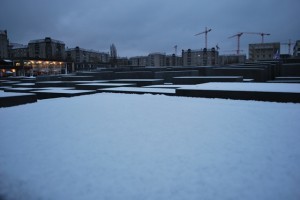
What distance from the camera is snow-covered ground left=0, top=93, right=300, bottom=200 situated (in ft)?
8.25

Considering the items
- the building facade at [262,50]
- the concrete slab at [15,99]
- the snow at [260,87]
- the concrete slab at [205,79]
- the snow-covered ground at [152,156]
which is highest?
the building facade at [262,50]

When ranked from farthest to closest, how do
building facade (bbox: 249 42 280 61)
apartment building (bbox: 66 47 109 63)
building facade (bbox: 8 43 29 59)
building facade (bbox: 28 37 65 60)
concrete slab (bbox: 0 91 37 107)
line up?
apartment building (bbox: 66 47 109 63), building facade (bbox: 8 43 29 59), building facade (bbox: 28 37 65 60), building facade (bbox: 249 42 280 61), concrete slab (bbox: 0 91 37 107)

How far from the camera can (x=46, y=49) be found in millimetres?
105562

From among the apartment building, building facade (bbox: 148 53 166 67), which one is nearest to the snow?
the apartment building

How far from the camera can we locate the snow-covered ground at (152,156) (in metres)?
2.52

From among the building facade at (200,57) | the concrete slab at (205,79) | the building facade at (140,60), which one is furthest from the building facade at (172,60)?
the concrete slab at (205,79)

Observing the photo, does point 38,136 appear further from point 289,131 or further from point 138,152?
point 289,131

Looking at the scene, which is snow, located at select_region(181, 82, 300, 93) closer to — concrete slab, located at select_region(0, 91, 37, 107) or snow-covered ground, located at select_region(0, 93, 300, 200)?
snow-covered ground, located at select_region(0, 93, 300, 200)

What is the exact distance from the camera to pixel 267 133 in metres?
4.27

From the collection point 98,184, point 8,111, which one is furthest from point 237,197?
point 8,111

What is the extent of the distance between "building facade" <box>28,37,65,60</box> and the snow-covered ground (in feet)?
360

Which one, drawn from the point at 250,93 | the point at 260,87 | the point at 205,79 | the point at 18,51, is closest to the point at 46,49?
the point at 18,51

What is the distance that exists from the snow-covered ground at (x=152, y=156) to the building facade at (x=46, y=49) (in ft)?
360

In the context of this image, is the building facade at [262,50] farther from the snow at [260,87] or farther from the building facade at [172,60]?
the snow at [260,87]
